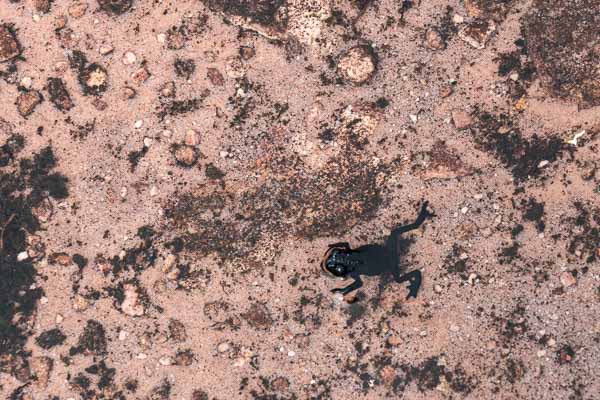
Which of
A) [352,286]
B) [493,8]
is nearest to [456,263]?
[352,286]

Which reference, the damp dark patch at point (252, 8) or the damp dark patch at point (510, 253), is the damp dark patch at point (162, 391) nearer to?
the damp dark patch at point (510, 253)

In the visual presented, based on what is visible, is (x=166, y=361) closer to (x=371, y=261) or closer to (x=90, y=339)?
(x=90, y=339)

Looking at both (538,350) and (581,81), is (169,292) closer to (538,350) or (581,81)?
(538,350)

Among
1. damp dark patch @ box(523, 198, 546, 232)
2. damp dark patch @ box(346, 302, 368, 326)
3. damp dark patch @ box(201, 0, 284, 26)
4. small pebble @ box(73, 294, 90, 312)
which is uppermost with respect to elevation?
damp dark patch @ box(201, 0, 284, 26)

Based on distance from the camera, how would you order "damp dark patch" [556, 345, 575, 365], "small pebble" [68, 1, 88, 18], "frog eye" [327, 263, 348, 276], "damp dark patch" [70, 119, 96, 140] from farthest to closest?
"damp dark patch" [556, 345, 575, 365], "damp dark patch" [70, 119, 96, 140], "small pebble" [68, 1, 88, 18], "frog eye" [327, 263, 348, 276]

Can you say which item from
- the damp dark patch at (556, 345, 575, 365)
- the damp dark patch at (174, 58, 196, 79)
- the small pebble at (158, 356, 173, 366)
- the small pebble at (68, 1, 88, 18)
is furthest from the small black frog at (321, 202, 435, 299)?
the small pebble at (68, 1, 88, 18)

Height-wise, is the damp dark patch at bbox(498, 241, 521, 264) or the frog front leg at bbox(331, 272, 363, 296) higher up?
the damp dark patch at bbox(498, 241, 521, 264)

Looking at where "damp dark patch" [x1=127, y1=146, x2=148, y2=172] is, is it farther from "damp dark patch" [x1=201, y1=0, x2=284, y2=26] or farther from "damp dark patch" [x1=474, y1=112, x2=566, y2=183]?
"damp dark patch" [x1=474, y1=112, x2=566, y2=183]
